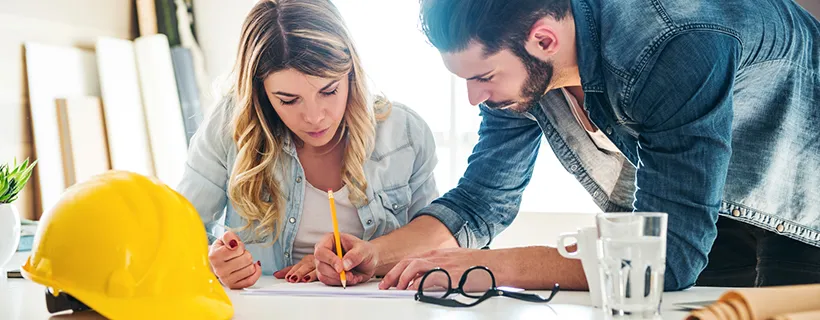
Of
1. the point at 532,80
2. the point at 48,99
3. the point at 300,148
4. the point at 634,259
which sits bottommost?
the point at 634,259

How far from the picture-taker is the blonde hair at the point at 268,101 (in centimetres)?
183

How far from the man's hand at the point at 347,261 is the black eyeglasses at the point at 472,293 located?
0.23 m

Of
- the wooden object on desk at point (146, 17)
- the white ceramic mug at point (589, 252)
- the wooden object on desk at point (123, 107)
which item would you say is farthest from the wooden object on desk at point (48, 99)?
the white ceramic mug at point (589, 252)

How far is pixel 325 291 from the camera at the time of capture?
1.38 m

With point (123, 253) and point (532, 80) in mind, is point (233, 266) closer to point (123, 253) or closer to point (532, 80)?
point (123, 253)

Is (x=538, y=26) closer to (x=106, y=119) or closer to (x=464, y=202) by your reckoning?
(x=464, y=202)

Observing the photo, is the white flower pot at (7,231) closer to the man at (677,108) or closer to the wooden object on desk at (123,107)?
the man at (677,108)

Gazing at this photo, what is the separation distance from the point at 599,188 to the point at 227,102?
94cm

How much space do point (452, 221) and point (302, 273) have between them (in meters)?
0.37

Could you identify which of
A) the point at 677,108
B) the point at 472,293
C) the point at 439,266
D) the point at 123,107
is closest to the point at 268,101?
the point at 439,266

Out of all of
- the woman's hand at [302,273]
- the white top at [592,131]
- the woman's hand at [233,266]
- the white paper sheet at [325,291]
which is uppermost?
the white top at [592,131]

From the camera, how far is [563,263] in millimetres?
1376

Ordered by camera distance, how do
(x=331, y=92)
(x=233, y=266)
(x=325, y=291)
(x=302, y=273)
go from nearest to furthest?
(x=325, y=291), (x=233, y=266), (x=302, y=273), (x=331, y=92)

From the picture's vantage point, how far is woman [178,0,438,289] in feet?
6.02
